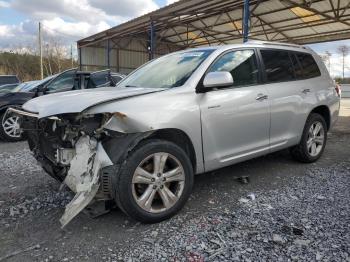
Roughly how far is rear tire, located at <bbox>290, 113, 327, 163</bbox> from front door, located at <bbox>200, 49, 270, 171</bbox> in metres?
1.01

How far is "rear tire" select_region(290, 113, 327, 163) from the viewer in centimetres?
534

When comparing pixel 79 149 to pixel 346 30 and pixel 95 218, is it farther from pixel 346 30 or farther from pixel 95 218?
pixel 346 30

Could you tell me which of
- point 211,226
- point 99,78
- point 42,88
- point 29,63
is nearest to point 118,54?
point 99,78

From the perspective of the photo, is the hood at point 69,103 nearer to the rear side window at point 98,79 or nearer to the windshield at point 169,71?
the windshield at point 169,71

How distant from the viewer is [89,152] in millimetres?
3250

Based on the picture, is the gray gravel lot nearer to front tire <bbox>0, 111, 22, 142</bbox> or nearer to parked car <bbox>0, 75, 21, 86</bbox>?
front tire <bbox>0, 111, 22, 142</bbox>

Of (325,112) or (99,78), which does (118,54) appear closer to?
(99,78)

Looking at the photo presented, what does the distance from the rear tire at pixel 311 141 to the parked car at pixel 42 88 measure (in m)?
4.20

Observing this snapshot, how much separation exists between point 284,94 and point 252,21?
48.2 feet

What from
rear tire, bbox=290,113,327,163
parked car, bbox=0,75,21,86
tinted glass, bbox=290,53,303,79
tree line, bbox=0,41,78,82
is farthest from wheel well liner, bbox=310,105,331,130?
tree line, bbox=0,41,78,82

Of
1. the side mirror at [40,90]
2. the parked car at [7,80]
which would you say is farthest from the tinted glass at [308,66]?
the parked car at [7,80]

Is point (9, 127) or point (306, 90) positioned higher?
point (306, 90)

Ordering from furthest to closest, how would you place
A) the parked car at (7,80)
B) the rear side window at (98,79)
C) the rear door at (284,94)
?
1. the parked car at (7,80)
2. the rear side window at (98,79)
3. the rear door at (284,94)

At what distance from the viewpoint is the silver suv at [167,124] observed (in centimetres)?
321
